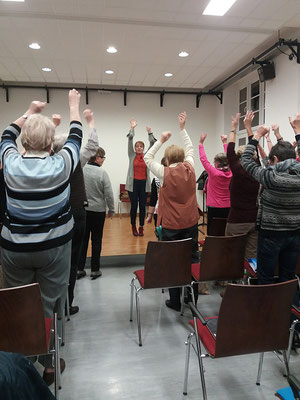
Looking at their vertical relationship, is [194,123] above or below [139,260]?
above

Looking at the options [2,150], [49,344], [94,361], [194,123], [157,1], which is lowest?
[94,361]

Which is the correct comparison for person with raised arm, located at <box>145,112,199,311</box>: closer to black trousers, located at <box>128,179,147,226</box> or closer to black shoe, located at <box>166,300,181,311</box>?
black shoe, located at <box>166,300,181,311</box>

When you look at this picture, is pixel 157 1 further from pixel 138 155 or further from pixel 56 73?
pixel 56 73

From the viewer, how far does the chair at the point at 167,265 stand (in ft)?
7.54

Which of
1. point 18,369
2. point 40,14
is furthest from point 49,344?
point 40,14

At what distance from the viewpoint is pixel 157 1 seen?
3.61 metres

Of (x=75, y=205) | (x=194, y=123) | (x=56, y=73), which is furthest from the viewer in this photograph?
(x=194, y=123)

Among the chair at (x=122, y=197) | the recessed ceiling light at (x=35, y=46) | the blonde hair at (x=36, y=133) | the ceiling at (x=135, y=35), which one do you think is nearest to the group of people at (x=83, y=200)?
the blonde hair at (x=36, y=133)

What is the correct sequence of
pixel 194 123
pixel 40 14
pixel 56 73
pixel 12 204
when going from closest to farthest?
pixel 12 204 → pixel 40 14 → pixel 56 73 → pixel 194 123

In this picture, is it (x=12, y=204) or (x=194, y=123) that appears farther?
(x=194, y=123)

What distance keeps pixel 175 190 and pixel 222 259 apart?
0.68 metres

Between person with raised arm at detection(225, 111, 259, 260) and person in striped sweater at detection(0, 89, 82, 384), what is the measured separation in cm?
151

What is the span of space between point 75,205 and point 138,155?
3023 millimetres

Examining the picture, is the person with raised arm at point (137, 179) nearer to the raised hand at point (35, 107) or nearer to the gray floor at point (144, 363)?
the gray floor at point (144, 363)
